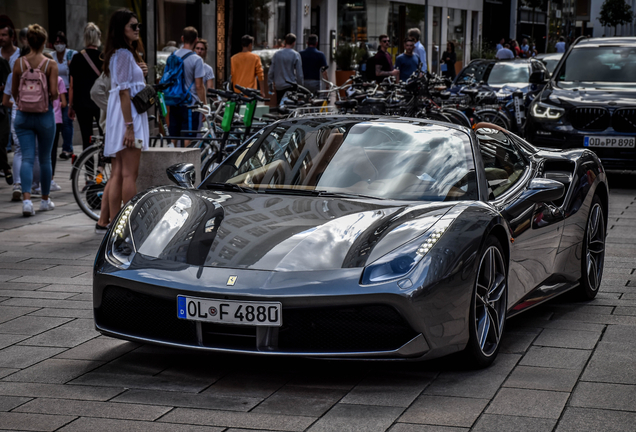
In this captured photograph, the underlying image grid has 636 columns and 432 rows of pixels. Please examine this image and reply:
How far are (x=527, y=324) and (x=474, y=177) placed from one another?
3.25ft

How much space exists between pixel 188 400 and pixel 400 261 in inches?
41.5

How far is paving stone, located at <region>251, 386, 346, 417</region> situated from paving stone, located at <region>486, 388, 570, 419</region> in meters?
0.65

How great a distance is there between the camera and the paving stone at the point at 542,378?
432cm

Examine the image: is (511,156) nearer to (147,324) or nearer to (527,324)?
(527,324)

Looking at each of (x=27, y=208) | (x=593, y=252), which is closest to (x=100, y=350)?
(x=593, y=252)

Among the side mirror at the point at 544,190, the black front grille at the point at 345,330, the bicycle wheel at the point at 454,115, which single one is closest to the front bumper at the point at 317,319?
the black front grille at the point at 345,330

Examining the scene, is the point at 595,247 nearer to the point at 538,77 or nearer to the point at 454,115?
the point at 454,115

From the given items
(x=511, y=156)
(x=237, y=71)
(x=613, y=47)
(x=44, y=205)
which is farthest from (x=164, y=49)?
(x=511, y=156)

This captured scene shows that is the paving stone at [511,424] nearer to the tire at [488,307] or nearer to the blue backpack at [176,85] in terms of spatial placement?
the tire at [488,307]

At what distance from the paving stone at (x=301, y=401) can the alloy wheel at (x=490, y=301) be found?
81 centimetres

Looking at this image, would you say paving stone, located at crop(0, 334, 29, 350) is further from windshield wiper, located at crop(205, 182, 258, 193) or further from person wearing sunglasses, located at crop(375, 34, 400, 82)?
person wearing sunglasses, located at crop(375, 34, 400, 82)

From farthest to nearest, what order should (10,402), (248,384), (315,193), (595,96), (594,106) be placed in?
1. (595,96)
2. (594,106)
3. (315,193)
4. (248,384)
5. (10,402)

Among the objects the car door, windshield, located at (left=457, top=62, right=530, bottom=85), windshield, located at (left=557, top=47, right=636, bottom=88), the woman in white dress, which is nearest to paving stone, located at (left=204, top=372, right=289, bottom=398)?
the car door

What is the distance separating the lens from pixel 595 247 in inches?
253
